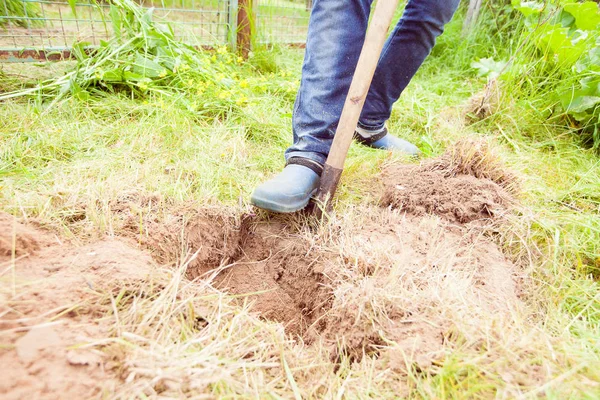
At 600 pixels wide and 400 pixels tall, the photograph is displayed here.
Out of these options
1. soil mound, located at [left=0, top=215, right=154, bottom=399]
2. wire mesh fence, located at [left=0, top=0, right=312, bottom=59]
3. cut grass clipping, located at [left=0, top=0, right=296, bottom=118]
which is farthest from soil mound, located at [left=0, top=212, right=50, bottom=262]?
wire mesh fence, located at [left=0, top=0, right=312, bottom=59]

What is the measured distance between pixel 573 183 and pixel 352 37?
48.8 inches

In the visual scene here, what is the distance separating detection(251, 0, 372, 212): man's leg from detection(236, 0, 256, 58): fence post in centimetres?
152

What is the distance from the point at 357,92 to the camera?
1189mm

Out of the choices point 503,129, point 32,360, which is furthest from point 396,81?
point 32,360

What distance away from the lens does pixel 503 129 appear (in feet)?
6.92

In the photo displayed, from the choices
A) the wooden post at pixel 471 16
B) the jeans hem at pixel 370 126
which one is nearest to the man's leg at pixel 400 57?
the jeans hem at pixel 370 126

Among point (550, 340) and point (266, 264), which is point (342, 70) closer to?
point (266, 264)

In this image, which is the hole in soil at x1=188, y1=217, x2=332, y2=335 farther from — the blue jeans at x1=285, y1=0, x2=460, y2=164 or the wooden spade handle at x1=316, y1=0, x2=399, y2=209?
the blue jeans at x1=285, y1=0, x2=460, y2=164

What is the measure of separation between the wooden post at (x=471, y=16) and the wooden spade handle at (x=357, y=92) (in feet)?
8.75

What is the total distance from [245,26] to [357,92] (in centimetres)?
192

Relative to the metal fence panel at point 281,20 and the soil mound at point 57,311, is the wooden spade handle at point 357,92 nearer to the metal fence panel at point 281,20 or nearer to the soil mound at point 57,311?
the soil mound at point 57,311

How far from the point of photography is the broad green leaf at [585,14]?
2.02 m

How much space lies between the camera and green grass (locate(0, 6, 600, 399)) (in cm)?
75

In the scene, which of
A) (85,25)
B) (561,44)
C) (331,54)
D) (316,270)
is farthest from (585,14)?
(85,25)
